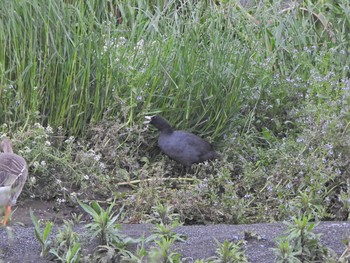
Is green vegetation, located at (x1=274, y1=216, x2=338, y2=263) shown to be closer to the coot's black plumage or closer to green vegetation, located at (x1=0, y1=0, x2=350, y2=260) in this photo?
green vegetation, located at (x1=0, y1=0, x2=350, y2=260)

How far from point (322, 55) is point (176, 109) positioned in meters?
1.54

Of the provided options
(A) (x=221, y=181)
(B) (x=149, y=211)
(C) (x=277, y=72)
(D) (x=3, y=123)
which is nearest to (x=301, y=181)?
(A) (x=221, y=181)


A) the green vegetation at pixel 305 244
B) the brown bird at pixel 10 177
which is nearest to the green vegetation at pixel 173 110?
the brown bird at pixel 10 177

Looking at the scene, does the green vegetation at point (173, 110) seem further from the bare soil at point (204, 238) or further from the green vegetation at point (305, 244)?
the green vegetation at point (305, 244)

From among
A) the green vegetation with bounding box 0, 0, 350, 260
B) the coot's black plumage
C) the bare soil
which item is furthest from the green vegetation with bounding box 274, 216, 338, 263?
the coot's black plumage

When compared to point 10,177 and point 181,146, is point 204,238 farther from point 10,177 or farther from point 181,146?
point 181,146

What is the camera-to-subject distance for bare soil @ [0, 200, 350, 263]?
5.12m

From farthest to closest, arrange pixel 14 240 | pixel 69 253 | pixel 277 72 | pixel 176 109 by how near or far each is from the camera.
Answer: pixel 277 72 < pixel 176 109 < pixel 14 240 < pixel 69 253

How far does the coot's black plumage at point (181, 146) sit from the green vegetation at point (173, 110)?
3.9 inches

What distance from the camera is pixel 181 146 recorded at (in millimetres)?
7250

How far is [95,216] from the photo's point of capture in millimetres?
5113

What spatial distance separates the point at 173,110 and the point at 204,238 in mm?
2383

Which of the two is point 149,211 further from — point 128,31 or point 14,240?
point 128,31

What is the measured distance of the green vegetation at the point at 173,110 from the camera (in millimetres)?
6641
